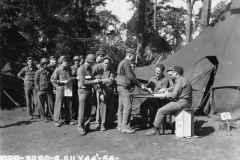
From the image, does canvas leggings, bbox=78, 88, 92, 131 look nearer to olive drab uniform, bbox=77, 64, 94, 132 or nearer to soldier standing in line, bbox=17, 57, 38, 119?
olive drab uniform, bbox=77, 64, 94, 132

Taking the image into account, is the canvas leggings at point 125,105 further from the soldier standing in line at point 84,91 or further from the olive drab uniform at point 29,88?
the olive drab uniform at point 29,88

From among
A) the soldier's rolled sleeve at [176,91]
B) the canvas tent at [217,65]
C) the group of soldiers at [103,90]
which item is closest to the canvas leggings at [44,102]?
the group of soldiers at [103,90]

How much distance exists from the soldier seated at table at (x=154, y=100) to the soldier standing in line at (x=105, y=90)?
0.86 metres

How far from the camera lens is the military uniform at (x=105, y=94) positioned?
6977 mm

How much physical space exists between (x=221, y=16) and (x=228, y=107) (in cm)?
298

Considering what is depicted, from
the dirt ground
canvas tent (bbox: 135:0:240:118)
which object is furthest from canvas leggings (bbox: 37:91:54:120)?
canvas tent (bbox: 135:0:240:118)

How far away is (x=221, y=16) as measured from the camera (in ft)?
28.8

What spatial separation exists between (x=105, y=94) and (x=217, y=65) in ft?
11.4

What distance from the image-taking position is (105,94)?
23.0 ft

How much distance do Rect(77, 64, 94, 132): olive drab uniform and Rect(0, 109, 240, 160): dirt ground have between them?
0.29 m

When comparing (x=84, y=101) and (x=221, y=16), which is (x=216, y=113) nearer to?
(x=221, y=16)

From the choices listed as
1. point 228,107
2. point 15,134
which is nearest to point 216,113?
→ point 228,107

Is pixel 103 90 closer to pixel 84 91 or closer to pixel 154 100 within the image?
pixel 84 91

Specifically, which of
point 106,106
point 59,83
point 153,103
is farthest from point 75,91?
point 153,103
